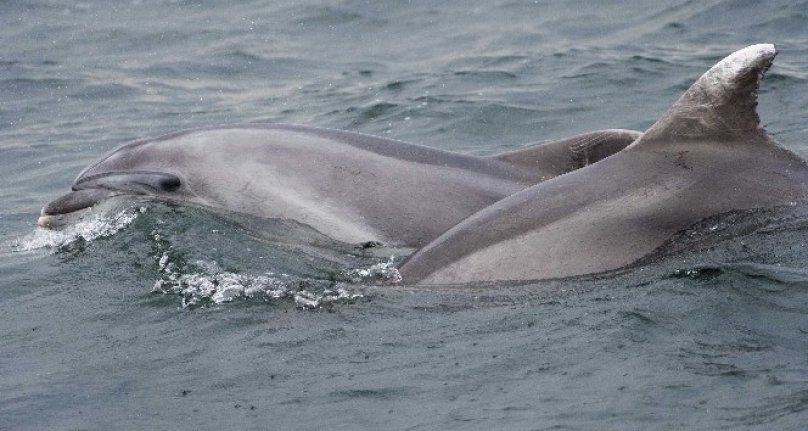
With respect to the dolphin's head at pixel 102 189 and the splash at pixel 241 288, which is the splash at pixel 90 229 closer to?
the dolphin's head at pixel 102 189

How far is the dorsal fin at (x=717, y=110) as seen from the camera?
825cm

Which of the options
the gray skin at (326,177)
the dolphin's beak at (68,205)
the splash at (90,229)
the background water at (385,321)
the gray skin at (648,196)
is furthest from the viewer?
the dolphin's beak at (68,205)

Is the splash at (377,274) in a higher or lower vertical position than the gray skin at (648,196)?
lower

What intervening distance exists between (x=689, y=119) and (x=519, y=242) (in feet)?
4.60

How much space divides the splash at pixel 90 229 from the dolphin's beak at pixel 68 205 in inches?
3.4

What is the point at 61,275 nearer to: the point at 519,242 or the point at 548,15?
the point at 519,242

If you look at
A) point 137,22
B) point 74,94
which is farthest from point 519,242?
point 137,22

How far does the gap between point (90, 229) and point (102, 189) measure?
0.39 metres

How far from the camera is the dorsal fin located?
27.1 ft

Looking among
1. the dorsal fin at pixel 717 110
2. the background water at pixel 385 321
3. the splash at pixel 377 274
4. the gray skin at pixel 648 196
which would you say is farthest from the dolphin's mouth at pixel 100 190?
the dorsal fin at pixel 717 110

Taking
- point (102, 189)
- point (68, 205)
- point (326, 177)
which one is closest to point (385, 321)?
point (326, 177)

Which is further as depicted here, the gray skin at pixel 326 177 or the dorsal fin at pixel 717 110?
the gray skin at pixel 326 177

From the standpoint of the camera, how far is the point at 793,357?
677 centimetres

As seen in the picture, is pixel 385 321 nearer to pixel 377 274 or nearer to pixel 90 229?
pixel 377 274
